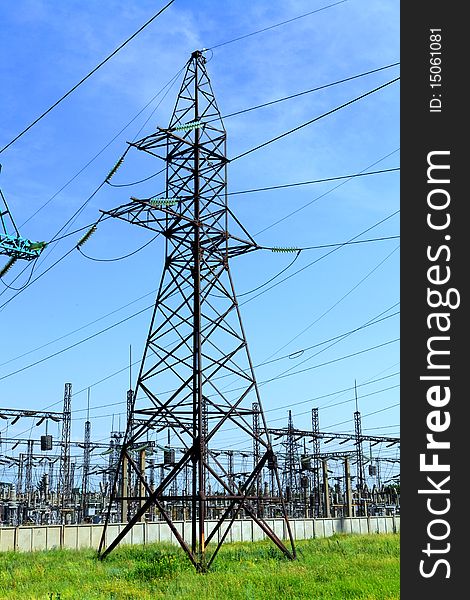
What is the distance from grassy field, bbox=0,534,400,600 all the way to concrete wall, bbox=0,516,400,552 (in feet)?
21.9

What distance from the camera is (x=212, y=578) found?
17.8m

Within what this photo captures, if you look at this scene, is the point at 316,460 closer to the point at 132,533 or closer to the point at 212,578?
the point at 132,533

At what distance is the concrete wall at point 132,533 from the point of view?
31186 millimetres

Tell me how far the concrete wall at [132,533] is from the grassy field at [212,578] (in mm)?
6679

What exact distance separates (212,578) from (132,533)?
16480 mm

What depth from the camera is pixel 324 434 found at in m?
52.2

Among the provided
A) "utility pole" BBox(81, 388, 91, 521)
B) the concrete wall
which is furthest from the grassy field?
"utility pole" BBox(81, 388, 91, 521)

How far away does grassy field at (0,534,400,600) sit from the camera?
1541cm

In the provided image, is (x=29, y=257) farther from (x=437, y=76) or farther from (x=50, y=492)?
(x=50, y=492)

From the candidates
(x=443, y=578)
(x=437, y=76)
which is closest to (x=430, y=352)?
(x=443, y=578)

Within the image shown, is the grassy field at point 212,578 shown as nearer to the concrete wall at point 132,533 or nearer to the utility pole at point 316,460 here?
the concrete wall at point 132,533

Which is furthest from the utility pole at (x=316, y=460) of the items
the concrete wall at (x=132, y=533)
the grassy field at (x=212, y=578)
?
the grassy field at (x=212, y=578)

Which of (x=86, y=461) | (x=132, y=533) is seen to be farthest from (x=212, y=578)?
(x=86, y=461)

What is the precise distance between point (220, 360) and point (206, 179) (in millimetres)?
5769
